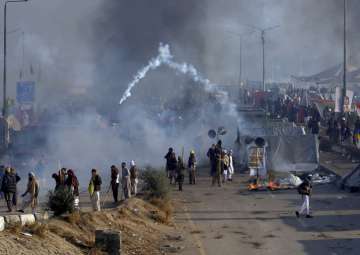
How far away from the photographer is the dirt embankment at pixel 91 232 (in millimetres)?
12570

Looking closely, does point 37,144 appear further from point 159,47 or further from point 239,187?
point 159,47

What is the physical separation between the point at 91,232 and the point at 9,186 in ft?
13.7

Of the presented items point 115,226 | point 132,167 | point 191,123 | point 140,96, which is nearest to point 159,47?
point 140,96

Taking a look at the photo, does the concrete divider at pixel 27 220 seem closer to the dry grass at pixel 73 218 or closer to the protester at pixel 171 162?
the dry grass at pixel 73 218

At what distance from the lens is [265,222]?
59.4ft

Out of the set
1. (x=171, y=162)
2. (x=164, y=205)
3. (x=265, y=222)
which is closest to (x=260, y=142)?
(x=171, y=162)

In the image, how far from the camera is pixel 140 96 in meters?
53.2

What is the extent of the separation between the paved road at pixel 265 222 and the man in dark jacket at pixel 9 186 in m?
3.87

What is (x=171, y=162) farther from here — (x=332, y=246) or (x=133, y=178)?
(x=332, y=246)

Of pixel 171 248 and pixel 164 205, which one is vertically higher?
pixel 164 205

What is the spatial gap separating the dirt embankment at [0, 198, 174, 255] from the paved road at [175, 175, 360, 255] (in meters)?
0.69

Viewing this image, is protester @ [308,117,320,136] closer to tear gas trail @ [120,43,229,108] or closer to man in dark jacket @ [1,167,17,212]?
tear gas trail @ [120,43,229,108]

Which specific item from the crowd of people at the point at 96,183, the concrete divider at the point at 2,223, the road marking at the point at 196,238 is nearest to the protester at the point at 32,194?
the crowd of people at the point at 96,183

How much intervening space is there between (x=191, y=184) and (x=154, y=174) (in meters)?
4.92
